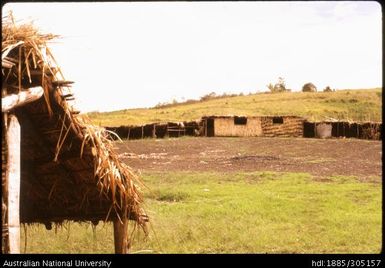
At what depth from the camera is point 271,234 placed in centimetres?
1078

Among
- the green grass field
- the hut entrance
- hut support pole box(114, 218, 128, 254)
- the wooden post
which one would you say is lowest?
the green grass field

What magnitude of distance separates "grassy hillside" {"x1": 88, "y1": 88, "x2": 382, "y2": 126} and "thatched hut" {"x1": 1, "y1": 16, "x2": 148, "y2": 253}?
46.4 m

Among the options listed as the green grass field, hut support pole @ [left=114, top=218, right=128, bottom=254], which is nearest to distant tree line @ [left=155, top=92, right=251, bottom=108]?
the green grass field

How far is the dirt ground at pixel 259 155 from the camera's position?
71.5 feet

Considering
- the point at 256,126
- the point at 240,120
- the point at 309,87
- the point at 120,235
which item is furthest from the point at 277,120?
the point at 309,87

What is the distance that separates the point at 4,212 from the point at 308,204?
10.6 metres

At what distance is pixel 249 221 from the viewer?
11914 millimetres

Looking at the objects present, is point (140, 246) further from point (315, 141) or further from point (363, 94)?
point (363, 94)

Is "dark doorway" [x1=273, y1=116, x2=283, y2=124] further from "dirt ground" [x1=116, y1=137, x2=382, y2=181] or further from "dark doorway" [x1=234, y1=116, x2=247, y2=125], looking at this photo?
"dirt ground" [x1=116, y1=137, x2=382, y2=181]

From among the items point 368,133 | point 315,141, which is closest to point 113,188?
point 315,141

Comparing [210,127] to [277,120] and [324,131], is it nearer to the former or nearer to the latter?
[277,120]

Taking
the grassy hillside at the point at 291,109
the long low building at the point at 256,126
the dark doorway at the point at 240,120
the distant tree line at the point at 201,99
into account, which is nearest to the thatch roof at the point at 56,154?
the long low building at the point at 256,126

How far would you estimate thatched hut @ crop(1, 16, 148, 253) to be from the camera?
161 inches
